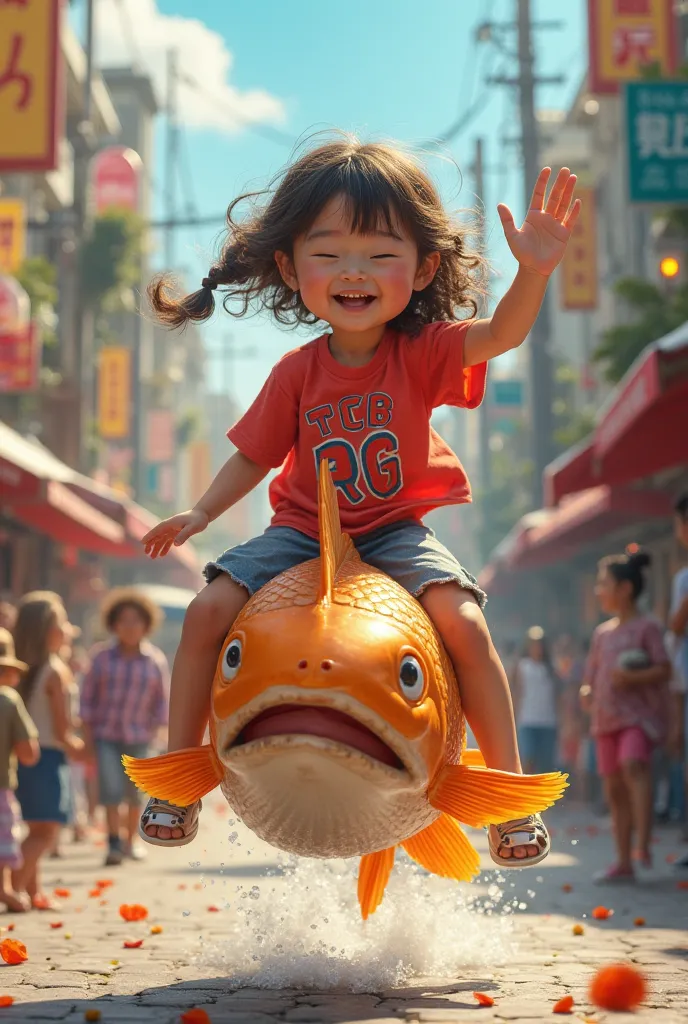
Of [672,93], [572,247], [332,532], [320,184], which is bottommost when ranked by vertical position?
[332,532]

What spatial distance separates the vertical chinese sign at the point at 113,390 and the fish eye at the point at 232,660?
3142cm

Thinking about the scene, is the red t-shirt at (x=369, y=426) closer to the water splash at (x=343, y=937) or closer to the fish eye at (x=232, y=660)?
the fish eye at (x=232, y=660)

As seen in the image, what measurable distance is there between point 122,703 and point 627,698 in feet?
Result: 11.7

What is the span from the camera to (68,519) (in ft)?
51.3

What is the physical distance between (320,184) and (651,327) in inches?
482

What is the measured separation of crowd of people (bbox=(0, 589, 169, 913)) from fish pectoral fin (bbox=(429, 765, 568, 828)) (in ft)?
12.1

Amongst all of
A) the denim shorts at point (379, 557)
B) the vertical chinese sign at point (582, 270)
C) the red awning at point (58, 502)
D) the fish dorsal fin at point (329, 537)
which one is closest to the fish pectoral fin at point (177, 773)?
the denim shorts at point (379, 557)

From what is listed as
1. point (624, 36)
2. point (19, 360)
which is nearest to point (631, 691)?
point (624, 36)

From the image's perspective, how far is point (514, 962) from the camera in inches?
196

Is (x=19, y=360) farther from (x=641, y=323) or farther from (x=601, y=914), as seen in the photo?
(x=601, y=914)

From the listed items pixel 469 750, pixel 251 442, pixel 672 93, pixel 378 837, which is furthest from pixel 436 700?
pixel 672 93

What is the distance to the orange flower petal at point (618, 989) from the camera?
12.5ft

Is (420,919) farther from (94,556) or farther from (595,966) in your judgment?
(94,556)

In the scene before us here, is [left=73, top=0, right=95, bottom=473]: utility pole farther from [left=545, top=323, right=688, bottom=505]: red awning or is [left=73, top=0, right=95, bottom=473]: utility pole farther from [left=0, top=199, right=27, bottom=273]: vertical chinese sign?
[left=545, top=323, right=688, bottom=505]: red awning
